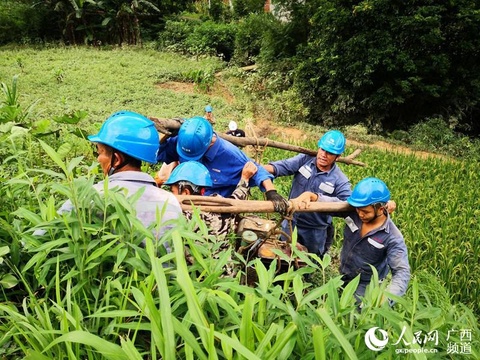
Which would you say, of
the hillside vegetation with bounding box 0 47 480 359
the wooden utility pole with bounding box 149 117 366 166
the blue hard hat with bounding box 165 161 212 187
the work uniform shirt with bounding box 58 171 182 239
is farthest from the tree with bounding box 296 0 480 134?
the hillside vegetation with bounding box 0 47 480 359

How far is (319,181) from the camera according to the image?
393 cm

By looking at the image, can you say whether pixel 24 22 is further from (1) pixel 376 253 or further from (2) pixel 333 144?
(1) pixel 376 253

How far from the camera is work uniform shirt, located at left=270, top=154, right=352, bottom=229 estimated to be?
388cm

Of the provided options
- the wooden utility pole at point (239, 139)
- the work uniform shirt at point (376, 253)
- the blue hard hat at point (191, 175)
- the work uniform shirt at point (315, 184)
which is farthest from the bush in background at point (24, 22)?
the work uniform shirt at point (376, 253)

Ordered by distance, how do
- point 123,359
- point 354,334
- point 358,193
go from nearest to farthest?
1. point 123,359
2. point 354,334
3. point 358,193

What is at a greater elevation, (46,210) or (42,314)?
(46,210)

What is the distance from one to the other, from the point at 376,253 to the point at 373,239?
12 cm

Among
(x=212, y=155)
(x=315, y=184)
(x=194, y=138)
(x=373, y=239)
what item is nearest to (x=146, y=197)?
(x=194, y=138)

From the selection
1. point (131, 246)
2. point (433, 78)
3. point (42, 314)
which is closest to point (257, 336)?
point (131, 246)

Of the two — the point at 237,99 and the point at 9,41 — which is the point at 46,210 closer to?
the point at 237,99

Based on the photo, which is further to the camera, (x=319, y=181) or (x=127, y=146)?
(x=319, y=181)

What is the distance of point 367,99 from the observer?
12875 millimetres

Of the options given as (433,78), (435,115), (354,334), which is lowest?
(435,115)

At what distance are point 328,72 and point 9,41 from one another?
1773 cm
